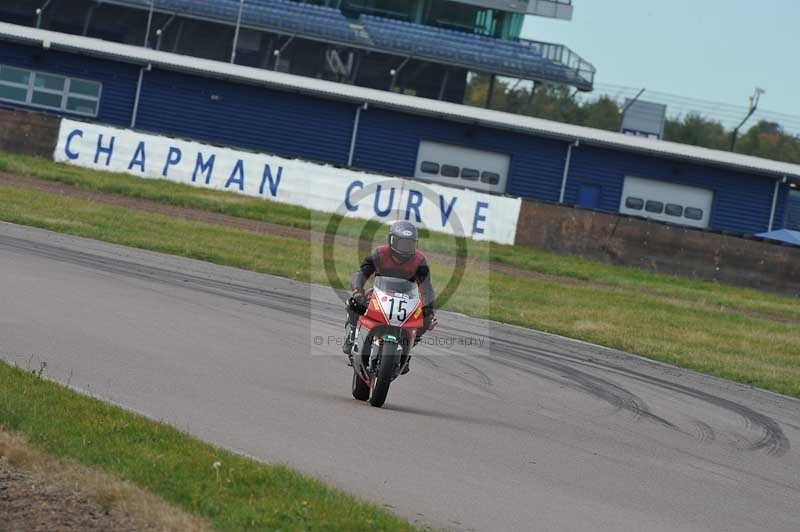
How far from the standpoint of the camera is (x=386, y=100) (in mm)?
41062

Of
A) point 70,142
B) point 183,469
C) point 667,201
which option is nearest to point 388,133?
point 667,201

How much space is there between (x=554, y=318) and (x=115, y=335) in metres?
10.2

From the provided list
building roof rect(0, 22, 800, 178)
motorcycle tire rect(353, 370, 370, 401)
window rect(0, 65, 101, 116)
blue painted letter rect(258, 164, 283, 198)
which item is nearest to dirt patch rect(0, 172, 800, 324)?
blue painted letter rect(258, 164, 283, 198)

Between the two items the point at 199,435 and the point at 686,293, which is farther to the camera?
the point at 686,293

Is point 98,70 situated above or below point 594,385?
above

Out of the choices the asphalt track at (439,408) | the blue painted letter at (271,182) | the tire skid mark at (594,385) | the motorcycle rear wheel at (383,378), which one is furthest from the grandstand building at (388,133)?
the motorcycle rear wheel at (383,378)

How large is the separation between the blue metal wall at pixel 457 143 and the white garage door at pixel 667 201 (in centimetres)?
269

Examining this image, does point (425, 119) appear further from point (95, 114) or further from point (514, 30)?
point (514, 30)

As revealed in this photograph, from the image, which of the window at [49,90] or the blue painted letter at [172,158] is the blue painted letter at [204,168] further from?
the window at [49,90]

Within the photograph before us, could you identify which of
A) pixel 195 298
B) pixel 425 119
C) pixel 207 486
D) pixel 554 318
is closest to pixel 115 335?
pixel 195 298

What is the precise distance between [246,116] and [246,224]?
565 inches

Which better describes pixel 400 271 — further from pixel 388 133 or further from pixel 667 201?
pixel 667 201

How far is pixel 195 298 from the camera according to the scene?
16.2m

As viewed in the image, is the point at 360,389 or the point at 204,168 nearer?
the point at 360,389
